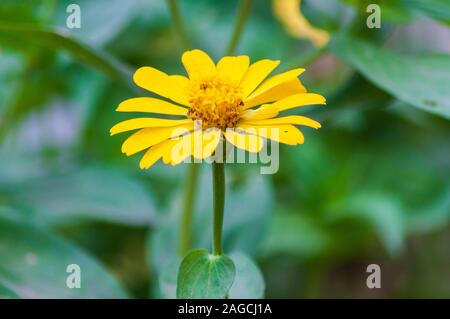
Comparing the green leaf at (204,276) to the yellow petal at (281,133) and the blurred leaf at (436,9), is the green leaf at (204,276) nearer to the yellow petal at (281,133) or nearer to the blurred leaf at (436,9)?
the yellow petal at (281,133)

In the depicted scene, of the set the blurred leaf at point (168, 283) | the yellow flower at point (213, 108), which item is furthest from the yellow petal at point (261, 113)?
the blurred leaf at point (168, 283)

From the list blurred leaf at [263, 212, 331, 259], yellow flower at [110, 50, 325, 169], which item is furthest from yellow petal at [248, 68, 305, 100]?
blurred leaf at [263, 212, 331, 259]

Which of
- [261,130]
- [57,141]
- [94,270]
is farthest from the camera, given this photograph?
[57,141]

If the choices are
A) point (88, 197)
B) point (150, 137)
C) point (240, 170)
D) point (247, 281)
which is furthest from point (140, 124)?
point (240, 170)

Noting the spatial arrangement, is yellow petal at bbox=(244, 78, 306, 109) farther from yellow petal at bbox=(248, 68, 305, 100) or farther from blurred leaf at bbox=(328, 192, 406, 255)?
blurred leaf at bbox=(328, 192, 406, 255)
